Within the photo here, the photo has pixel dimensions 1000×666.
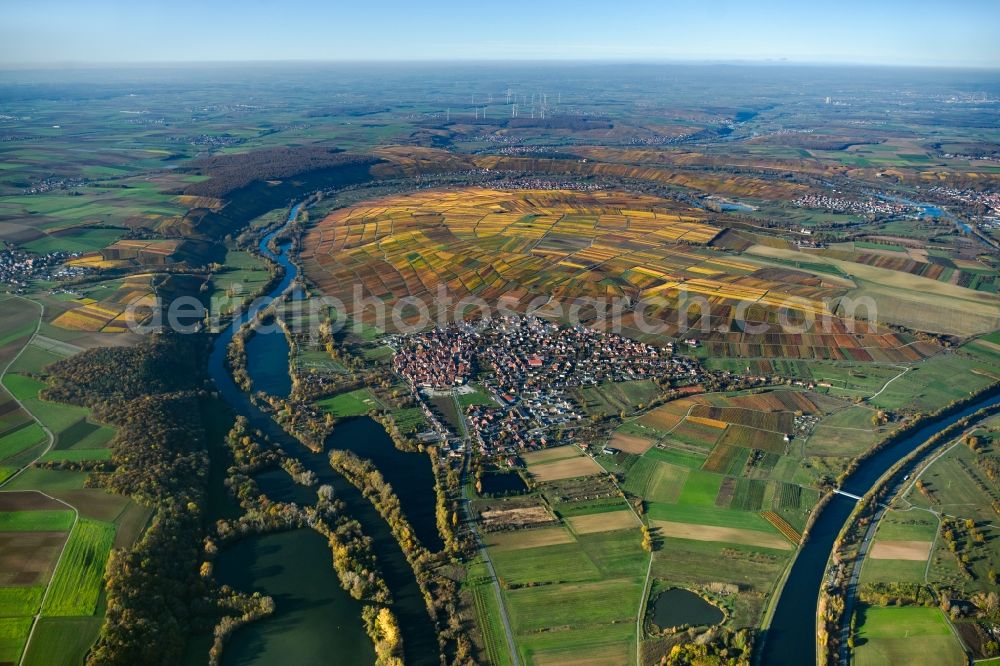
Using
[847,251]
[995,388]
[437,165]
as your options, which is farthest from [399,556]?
[437,165]

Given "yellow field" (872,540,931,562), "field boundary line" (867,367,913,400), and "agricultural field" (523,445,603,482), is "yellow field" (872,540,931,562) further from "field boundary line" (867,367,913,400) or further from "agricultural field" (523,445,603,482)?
"field boundary line" (867,367,913,400)

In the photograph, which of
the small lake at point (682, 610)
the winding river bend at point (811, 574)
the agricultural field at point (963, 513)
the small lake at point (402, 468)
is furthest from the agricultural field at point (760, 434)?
the small lake at point (402, 468)

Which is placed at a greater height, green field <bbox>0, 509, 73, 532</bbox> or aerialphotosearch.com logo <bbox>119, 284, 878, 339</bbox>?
aerialphotosearch.com logo <bbox>119, 284, 878, 339</bbox>

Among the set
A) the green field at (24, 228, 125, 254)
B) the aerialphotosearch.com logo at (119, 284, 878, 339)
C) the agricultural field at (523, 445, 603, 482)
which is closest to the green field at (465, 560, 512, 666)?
the agricultural field at (523, 445, 603, 482)

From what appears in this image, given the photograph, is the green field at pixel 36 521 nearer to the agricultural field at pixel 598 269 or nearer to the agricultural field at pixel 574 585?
the agricultural field at pixel 574 585

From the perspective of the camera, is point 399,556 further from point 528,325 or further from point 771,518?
point 528,325

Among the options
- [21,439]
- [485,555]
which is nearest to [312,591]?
[485,555]
